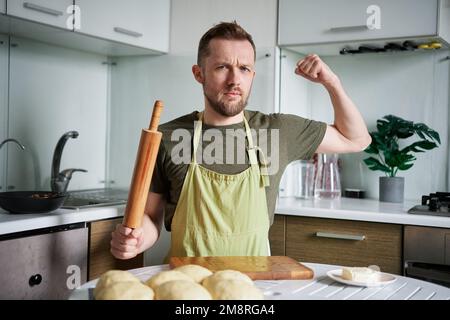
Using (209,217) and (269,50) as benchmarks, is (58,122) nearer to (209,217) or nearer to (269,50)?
(269,50)

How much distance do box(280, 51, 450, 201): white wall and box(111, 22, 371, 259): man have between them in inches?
34.1

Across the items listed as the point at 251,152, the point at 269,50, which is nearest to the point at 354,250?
the point at 251,152

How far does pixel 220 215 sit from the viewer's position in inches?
64.5

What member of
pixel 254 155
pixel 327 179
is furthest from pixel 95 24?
pixel 327 179

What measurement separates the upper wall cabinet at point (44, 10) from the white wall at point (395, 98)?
38.4 inches

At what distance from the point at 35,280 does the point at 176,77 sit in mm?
1224

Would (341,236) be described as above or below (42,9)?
below

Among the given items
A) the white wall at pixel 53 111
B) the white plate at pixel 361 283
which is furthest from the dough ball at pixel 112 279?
the white wall at pixel 53 111

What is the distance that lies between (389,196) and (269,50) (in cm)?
85

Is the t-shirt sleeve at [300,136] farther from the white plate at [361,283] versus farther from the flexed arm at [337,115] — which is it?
the white plate at [361,283]

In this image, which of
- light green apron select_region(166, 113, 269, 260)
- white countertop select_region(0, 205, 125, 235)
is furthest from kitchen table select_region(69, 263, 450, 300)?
white countertop select_region(0, 205, 125, 235)

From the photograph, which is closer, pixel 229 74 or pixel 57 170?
pixel 229 74

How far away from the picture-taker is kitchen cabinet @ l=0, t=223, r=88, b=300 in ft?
6.02

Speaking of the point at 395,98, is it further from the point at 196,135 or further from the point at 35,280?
the point at 35,280
